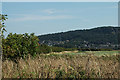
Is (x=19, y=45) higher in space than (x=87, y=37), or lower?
lower

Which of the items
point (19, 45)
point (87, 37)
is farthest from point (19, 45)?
point (87, 37)

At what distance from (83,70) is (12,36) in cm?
697

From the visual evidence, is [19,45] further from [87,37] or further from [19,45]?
[87,37]

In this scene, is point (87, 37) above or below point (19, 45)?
above

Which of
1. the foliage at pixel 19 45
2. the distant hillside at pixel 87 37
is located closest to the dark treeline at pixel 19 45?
the foliage at pixel 19 45

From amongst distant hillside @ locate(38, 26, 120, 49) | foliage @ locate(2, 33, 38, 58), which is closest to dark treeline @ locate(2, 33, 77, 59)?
foliage @ locate(2, 33, 38, 58)

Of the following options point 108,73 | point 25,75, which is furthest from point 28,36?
point 108,73

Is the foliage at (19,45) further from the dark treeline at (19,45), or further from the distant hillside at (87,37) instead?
the distant hillside at (87,37)

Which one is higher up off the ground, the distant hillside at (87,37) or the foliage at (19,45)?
the distant hillside at (87,37)

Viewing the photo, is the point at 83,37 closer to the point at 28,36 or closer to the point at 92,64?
the point at 28,36

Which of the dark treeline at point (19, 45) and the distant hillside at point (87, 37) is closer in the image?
the dark treeline at point (19, 45)

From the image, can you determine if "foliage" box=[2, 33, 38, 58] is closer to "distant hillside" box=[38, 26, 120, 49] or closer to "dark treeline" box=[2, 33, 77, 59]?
"dark treeline" box=[2, 33, 77, 59]

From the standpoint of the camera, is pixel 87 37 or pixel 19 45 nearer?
pixel 19 45

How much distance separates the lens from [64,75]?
6.12 metres
